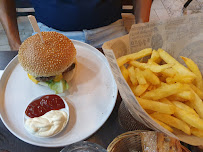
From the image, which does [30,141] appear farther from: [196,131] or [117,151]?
[196,131]

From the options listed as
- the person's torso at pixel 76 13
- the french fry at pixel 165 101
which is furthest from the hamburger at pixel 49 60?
the french fry at pixel 165 101

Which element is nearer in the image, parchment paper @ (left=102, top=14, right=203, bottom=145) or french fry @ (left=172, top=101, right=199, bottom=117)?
french fry @ (left=172, top=101, right=199, bottom=117)

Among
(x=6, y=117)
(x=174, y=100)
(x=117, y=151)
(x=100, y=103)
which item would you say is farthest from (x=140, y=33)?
(x=6, y=117)

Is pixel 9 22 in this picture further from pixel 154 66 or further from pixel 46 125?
pixel 154 66

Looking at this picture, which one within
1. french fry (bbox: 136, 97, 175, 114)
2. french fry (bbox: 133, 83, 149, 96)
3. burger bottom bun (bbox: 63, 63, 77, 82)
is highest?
french fry (bbox: 133, 83, 149, 96)

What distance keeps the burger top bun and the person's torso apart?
485 mm

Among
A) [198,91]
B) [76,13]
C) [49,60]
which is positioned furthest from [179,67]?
[76,13]

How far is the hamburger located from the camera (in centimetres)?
138

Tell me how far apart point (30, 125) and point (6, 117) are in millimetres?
295

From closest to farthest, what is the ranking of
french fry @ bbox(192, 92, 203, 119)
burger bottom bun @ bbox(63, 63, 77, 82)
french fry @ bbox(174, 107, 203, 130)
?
french fry @ bbox(174, 107, 203, 130) < french fry @ bbox(192, 92, 203, 119) < burger bottom bun @ bbox(63, 63, 77, 82)

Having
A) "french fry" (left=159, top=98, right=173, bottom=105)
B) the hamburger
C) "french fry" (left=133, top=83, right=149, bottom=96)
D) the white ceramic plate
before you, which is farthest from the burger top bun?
"french fry" (left=159, top=98, right=173, bottom=105)

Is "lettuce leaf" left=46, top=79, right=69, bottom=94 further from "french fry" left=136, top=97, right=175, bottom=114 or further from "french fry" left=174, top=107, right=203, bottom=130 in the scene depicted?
"french fry" left=174, top=107, right=203, bottom=130

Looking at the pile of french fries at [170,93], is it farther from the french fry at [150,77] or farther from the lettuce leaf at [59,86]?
the lettuce leaf at [59,86]

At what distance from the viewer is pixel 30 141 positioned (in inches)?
45.7
